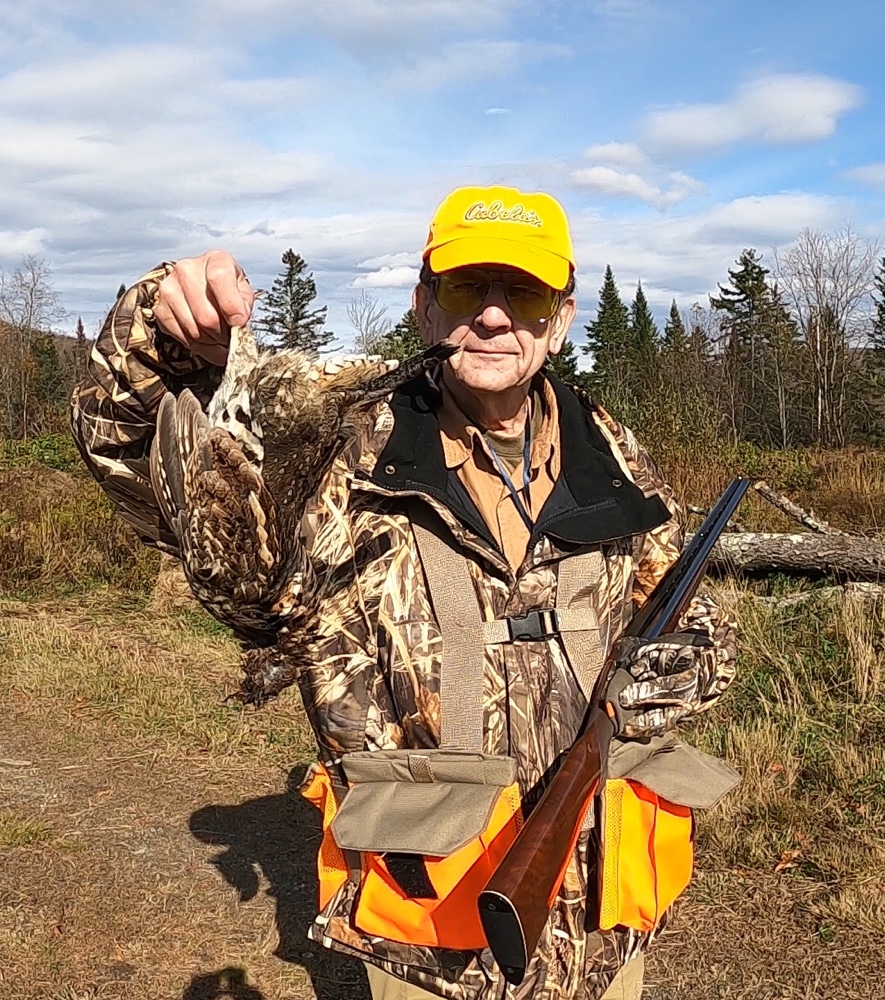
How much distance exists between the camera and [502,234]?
2547mm

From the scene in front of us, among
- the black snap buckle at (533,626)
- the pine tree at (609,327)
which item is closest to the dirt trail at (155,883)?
the black snap buckle at (533,626)

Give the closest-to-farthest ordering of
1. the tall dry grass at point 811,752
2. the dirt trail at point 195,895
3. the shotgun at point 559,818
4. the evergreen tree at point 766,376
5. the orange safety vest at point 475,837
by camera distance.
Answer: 1. the shotgun at point 559,818
2. the orange safety vest at point 475,837
3. the dirt trail at point 195,895
4. the tall dry grass at point 811,752
5. the evergreen tree at point 766,376

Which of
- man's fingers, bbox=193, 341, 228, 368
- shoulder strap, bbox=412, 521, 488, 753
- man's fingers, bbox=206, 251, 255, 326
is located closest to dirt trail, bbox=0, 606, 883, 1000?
shoulder strap, bbox=412, 521, 488, 753

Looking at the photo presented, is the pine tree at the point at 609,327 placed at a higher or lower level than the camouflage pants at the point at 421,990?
higher

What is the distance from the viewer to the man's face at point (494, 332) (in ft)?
8.54

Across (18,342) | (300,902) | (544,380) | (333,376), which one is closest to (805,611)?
(300,902)

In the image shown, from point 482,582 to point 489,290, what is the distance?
30.6 inches

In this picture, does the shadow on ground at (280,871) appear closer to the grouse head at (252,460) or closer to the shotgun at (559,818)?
the shotgun at (559,818)

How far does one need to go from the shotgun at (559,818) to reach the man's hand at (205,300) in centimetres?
120

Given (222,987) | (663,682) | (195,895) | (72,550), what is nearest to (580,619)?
(663,682)

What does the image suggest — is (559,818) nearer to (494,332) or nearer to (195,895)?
(494,332)

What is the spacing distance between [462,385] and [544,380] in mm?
336

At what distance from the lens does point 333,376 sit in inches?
83.8

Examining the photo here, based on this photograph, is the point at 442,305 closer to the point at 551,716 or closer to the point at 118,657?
the point at 551,716
